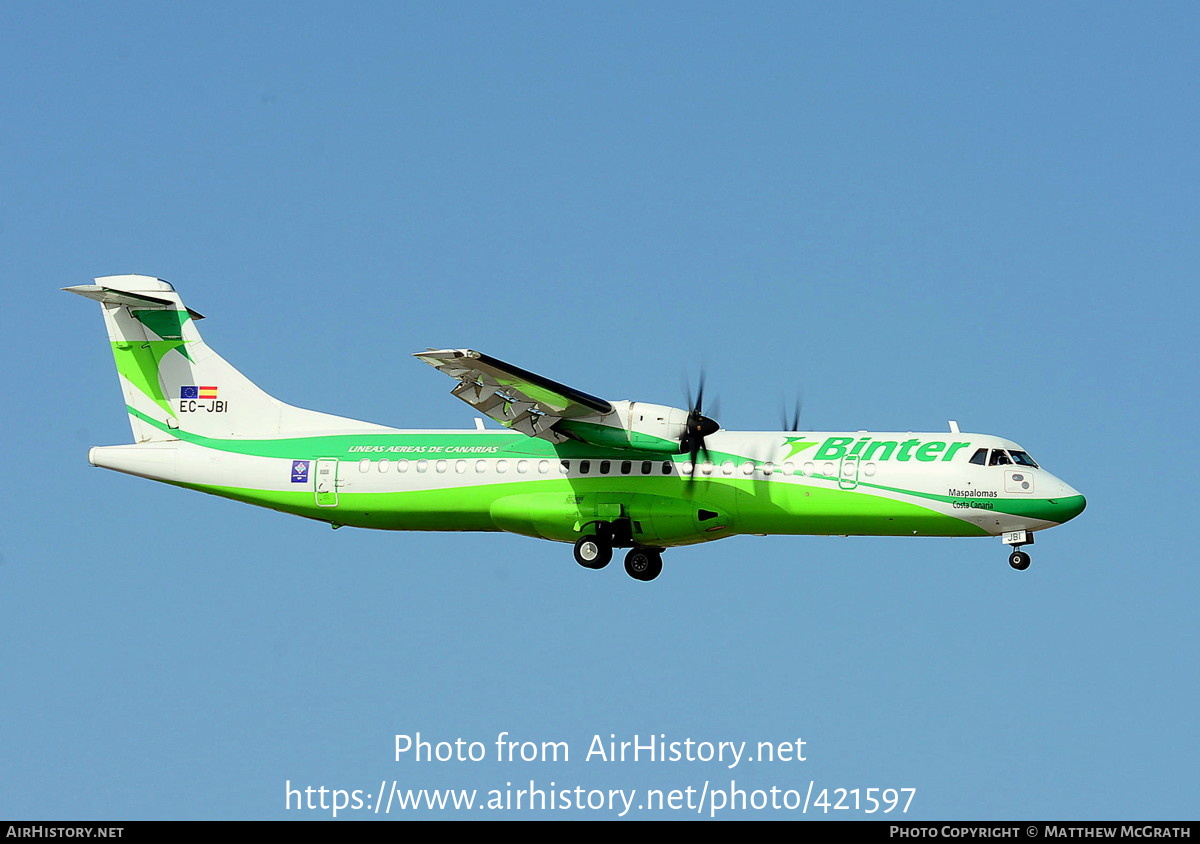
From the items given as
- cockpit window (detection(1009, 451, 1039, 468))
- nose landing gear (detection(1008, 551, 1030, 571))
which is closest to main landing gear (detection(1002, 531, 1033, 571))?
nose landing gear (detection(1008, 551, 1030, 571))

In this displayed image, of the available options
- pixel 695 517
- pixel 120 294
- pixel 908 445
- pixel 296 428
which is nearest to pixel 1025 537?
pixel 908 445

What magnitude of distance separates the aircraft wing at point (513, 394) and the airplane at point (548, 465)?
4 cm

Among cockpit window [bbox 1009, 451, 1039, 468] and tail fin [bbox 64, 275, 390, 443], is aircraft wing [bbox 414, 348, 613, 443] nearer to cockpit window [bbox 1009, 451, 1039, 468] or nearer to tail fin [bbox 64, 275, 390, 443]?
tail fin [bbox 64, 275, 390, 443]

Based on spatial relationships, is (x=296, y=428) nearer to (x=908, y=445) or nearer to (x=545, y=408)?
(x=545, y=408)

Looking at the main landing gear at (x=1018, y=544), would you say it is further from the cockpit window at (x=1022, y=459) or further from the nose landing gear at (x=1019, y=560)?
the cockpit window at (x=1022, y=459)

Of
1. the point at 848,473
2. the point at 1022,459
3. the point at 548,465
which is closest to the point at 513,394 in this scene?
the point at 548,465

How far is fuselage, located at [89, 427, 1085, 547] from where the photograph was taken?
91.9ft

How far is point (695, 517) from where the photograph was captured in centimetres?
2878

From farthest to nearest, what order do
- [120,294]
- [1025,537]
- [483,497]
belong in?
[120,294] < [483,497] < [1025,537]

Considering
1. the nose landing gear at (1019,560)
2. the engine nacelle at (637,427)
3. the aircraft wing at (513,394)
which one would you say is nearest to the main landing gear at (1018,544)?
the nose landing gear at (1019,560)

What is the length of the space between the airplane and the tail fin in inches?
1.3

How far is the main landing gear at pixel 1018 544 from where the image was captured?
27.8 metres

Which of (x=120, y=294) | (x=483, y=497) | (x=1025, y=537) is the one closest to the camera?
(x=1025, y=537)
